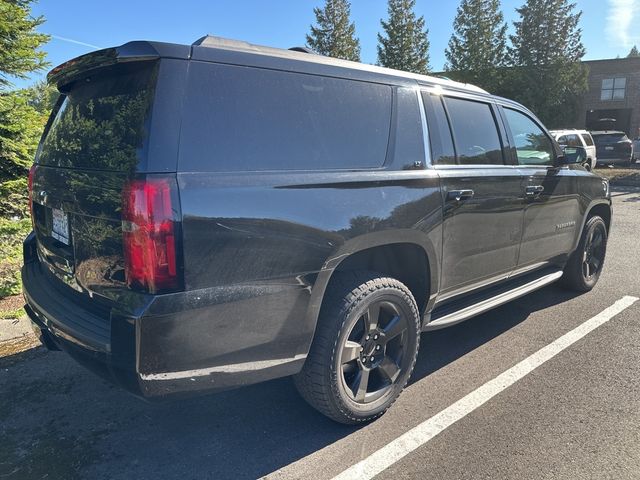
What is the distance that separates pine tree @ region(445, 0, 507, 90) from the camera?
128ft

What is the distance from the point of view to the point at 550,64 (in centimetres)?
3691

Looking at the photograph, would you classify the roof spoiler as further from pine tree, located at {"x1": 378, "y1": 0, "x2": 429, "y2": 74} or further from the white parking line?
pine tree, located at {"x1": 378, "y1": 0, "x2": 429, "y2": 74}

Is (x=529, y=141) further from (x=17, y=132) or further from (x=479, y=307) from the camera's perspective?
(x=17, y=132)

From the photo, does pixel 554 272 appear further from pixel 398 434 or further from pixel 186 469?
pixel 186 469

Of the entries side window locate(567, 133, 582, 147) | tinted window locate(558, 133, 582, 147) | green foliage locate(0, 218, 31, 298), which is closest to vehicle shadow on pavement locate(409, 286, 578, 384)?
green foliage locate(0, 218, 31, 298)

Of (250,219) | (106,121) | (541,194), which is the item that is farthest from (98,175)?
(541,194)

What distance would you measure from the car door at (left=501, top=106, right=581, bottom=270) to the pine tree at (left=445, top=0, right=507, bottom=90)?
3748 cm

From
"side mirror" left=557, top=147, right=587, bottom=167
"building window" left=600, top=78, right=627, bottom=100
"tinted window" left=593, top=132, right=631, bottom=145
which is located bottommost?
"side mirror" left=557, top=147, right=587, bottom=167

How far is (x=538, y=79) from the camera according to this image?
1457 inches

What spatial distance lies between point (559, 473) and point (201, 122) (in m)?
2.40

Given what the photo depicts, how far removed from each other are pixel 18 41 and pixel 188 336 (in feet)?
17.0

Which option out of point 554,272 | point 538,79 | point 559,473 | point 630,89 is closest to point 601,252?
point 554,272

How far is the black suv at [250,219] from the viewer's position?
2.04m

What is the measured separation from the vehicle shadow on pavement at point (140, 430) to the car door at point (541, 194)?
1.38 metres
